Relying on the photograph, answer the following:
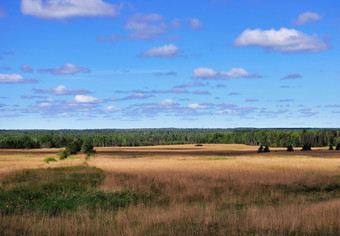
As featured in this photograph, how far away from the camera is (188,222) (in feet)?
33.1

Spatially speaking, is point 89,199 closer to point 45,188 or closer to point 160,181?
point 45,188

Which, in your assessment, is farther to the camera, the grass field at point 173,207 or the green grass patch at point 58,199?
the green grass patch at point 58,199

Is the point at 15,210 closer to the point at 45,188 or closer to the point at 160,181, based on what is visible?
the point at 45,188

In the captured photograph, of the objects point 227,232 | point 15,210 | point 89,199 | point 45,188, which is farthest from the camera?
point 45,188

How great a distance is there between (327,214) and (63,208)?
29.3ft

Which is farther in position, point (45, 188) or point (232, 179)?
point (232, 179)

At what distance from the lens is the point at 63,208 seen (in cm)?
1341

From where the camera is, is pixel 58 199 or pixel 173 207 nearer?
pixel 173 207

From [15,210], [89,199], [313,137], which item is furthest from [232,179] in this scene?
[313,137]

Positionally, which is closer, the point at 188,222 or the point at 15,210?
the point at 188,222

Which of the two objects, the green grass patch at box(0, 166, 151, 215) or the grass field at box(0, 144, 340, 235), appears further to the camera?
the green grass patch at box(0, 166, 151, 215)

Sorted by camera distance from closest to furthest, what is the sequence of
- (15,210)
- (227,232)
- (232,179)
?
(227,232) → (15,210) → (232,179)

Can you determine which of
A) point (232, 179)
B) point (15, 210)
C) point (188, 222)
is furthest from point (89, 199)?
point (232, 179)

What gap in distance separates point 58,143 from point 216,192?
163 metres
